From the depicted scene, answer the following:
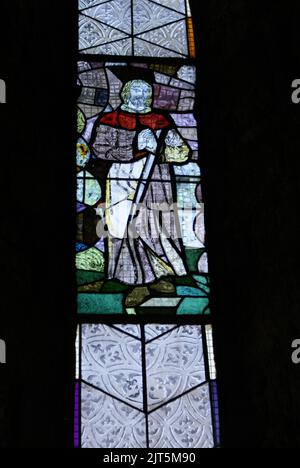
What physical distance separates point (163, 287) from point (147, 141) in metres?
0.84

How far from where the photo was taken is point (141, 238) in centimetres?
626

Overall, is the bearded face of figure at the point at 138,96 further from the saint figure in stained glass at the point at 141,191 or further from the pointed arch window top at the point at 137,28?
the pointed arch window top at the point at 137,28

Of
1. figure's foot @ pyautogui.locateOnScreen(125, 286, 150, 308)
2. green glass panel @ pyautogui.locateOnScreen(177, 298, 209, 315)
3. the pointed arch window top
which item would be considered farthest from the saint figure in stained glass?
the pointed arch window top

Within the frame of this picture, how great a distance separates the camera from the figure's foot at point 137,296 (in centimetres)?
605

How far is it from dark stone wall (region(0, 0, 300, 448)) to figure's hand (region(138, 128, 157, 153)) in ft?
0.86

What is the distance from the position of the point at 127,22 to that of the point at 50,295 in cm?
194

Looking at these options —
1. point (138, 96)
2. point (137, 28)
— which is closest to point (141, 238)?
point (138, 96)

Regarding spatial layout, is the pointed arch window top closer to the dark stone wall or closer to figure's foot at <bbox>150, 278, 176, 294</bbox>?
the dark stone wall

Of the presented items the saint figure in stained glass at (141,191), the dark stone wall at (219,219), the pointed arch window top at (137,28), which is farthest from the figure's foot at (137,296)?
the pointed arch window top at (137,28)

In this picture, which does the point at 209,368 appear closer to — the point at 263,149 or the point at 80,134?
the point at 263,149

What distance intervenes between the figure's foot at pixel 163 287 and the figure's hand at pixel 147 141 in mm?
750

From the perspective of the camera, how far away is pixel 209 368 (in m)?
5.86

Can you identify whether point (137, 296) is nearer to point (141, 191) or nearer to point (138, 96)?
point (141, 191)

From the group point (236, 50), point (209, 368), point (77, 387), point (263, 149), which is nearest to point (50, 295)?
point (77, 387)
